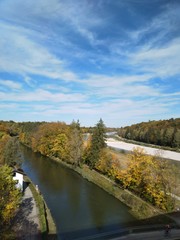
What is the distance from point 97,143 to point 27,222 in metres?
24.5

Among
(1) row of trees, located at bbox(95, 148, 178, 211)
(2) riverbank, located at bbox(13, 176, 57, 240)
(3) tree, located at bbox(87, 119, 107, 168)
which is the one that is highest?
(3) tree, located at bbox(87, 119, 107, 168)

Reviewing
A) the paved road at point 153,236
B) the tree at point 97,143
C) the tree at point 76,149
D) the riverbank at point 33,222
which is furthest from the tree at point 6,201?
the tree at point 76,149

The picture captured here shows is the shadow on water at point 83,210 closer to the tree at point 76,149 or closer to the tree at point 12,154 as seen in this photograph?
the tree at point 12,154

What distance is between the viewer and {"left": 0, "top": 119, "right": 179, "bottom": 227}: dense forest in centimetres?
2700

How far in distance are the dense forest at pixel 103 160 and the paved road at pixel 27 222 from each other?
5.17 metres

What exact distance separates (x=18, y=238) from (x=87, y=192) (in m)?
16.8

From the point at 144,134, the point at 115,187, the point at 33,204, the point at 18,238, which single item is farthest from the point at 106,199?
the point at 144,134

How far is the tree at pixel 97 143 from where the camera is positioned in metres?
44.2

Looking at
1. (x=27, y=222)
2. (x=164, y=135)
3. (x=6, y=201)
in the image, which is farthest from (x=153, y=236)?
(x=164, y=135)

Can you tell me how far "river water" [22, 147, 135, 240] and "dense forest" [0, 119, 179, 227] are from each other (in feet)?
11.3

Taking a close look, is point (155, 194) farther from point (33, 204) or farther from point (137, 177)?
point (33, 204)

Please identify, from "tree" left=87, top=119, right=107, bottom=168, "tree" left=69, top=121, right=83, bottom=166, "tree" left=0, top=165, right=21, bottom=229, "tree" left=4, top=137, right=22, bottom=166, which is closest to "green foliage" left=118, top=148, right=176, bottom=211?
"tree" left=87, top=119, right=107, bottom=168

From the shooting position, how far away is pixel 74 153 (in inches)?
1954

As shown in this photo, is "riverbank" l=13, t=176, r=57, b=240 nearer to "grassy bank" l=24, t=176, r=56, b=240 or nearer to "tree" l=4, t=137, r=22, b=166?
"grassy bank" l=24, t=176, r=56, b=240
